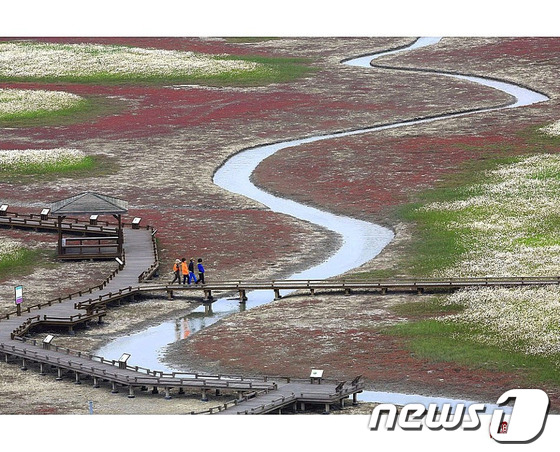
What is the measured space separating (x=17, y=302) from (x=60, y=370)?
28.9 feet

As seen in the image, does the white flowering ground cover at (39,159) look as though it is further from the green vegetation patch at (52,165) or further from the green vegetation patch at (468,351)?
the green vegetation patch at (468,351)

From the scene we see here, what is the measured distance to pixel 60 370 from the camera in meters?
64.0

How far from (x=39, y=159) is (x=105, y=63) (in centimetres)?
4662

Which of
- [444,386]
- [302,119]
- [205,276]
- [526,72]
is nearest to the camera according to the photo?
[444,386]

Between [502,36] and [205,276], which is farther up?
[502,36]

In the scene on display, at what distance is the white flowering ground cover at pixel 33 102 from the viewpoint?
452 ft

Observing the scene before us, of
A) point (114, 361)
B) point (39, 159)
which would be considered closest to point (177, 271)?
point (114, 361)

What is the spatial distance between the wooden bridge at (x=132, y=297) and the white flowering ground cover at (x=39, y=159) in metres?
19.4

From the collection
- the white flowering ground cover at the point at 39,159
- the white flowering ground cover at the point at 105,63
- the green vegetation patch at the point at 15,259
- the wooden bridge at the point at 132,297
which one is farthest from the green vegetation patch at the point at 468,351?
the white flowering ground cover at the point at 105,63

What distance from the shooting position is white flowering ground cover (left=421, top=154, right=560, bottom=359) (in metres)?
67.5

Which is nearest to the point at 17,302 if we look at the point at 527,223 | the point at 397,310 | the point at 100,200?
the point at 100,200

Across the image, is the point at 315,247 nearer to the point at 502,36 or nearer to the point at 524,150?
the point at 524,150
